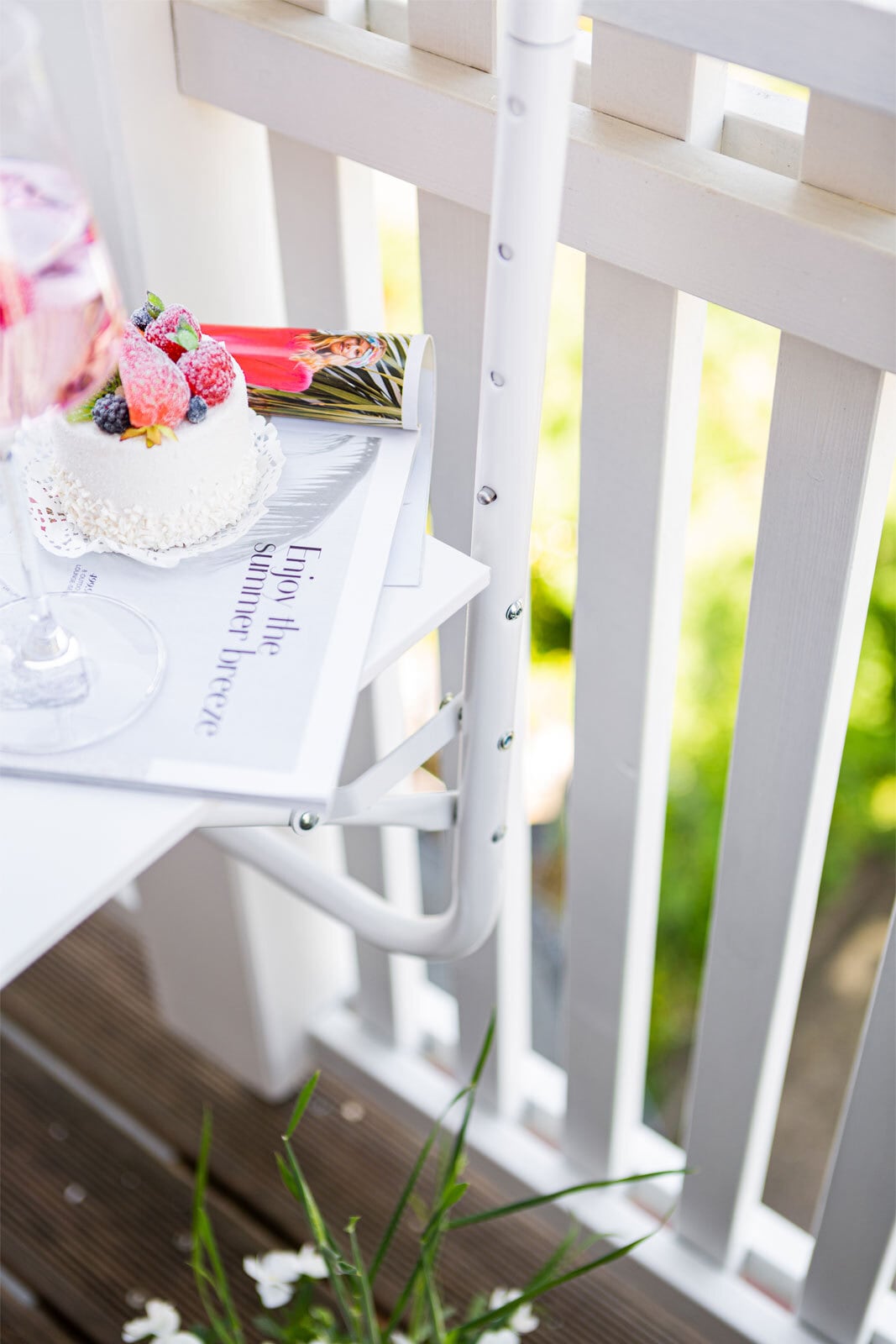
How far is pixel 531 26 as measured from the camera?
1.53ft

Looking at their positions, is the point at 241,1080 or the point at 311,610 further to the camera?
the point at 241,1080

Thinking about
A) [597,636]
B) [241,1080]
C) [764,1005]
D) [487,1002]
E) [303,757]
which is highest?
[303,757]

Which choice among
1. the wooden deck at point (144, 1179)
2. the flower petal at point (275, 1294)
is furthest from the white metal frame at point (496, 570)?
the wooden deck at point (144, 1179)

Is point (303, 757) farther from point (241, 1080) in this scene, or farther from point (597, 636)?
point (241, 1080)

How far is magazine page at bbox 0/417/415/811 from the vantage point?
516 mm

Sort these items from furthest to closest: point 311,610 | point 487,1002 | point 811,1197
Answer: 1. point 811,1197
2. point 487,1002
3. point 311,610

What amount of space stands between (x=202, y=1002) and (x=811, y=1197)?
774 mm

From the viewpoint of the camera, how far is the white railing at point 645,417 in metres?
0.59

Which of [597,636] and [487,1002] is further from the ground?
[597,636]

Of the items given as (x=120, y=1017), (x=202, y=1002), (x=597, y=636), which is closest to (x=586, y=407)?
(x=597, y=636)

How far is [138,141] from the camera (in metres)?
0.77

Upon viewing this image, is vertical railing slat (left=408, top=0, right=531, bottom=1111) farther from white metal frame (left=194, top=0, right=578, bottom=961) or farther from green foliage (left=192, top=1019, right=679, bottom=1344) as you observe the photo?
green foliage (left=192, top=1019, right=679, bottom=1344)

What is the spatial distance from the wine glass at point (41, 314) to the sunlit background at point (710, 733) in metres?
1.27

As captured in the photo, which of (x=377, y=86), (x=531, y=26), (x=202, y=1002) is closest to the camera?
(x=531, y=26)
